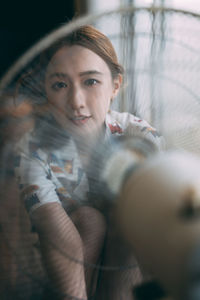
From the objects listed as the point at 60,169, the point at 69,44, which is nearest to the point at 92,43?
the point at 69,44

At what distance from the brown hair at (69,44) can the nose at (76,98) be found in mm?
63

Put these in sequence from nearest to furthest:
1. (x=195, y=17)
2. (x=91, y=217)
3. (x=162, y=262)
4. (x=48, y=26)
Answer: (x=162, y=262) < (x=195, y=17) < (x=91, y=217) < (x=48, y=26)

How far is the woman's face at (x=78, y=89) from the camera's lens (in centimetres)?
60

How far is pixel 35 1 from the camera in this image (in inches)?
83.3

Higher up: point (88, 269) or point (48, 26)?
point (48, 26)

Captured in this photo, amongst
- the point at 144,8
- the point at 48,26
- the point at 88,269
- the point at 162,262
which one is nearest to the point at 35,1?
the point at 48,26

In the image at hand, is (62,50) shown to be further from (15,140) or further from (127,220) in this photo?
(127,220)

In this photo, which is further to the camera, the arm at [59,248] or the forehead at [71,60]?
the arm at [59,248]

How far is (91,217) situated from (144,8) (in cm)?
47

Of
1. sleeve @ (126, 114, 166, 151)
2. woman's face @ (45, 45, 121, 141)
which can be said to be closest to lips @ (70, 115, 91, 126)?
woman's face @ (45, 45, 121, 141)

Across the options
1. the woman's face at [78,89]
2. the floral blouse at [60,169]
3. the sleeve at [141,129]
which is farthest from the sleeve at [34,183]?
the sleeve at [141,129]

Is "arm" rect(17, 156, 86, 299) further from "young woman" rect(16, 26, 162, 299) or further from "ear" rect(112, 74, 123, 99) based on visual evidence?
"ear" rect(112, 74, 123, 99)

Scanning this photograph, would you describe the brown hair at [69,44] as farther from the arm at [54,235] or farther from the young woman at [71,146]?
the arm at [54,235]

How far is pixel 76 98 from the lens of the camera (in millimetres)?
611
